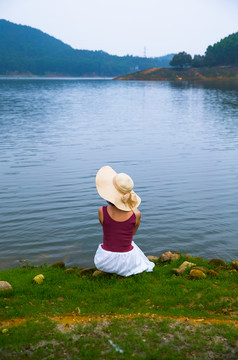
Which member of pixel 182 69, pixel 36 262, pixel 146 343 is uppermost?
pixel 182 69

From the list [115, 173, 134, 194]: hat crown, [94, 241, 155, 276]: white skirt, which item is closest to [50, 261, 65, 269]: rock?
[94, 241, 155, 276]: white skirt

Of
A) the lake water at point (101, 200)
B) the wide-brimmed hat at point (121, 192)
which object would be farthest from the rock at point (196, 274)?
the lake water at point (101, 200)

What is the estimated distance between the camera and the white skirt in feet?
24.0

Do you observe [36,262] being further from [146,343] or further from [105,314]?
[146,343]

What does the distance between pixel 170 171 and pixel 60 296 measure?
40.7ft

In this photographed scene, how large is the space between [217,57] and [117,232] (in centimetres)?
19919

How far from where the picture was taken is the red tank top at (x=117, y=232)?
7.09m

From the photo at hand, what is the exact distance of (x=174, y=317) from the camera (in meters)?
5.93

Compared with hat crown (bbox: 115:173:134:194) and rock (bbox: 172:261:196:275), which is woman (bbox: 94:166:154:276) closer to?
hat crown (bbox: 115:173:134:194)

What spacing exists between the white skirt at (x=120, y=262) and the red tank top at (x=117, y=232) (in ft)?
0.40

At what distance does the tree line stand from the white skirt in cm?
18977

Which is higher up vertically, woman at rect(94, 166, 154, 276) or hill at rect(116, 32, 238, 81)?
hill at rect(116, 32, 238, 81)

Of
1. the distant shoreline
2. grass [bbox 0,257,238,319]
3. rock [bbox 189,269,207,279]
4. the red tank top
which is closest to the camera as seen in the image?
grass [bbox 0,257,238,319]

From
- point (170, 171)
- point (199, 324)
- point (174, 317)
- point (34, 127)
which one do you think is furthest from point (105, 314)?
point (34, 127)
